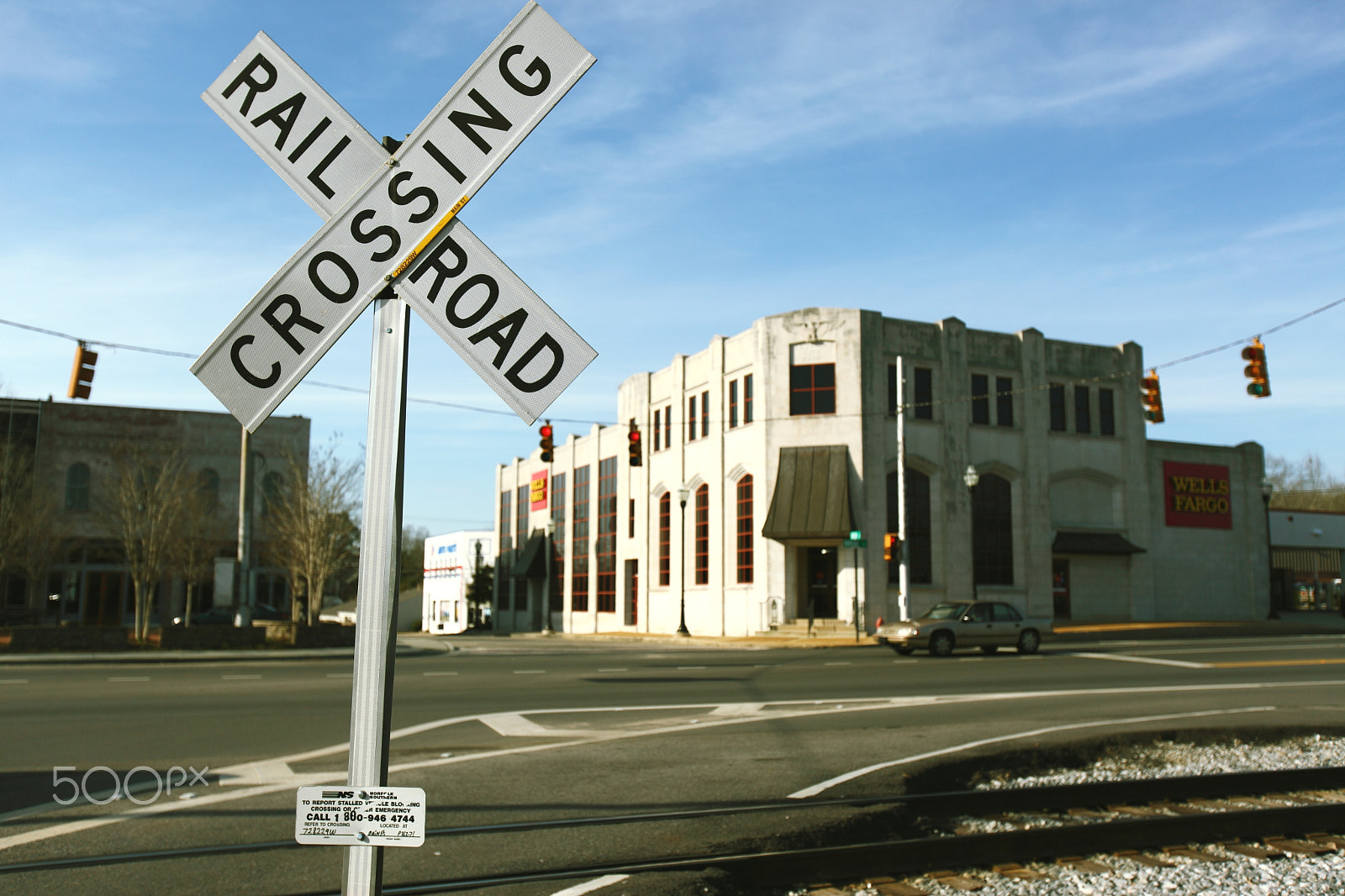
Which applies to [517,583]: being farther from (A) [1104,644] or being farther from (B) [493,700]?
(B) [493,700]

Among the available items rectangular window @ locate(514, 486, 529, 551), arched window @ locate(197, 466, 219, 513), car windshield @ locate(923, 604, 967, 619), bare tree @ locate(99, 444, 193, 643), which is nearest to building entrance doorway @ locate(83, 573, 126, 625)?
arched window @ locate(197, 466, 219, 513)

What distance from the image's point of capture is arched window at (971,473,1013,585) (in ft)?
126

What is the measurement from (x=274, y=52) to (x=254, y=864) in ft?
16.4

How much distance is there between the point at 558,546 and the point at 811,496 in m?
23.0

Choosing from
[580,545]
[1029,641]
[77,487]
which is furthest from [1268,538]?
[77,487]

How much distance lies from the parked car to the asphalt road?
2.83m

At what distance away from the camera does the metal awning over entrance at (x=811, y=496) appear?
35.2 meters

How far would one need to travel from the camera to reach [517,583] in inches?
2411

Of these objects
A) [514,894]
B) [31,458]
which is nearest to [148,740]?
[514,894]

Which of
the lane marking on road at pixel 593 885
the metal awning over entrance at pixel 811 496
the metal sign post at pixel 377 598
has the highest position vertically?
the metal awning over entrance at pixel 811 496

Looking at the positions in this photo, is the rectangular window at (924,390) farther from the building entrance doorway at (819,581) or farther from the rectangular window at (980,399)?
the building entrance doorway at (819,581)

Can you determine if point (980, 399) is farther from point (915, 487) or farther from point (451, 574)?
point (451, 574)

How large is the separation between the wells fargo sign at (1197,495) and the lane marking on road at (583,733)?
2739cm
